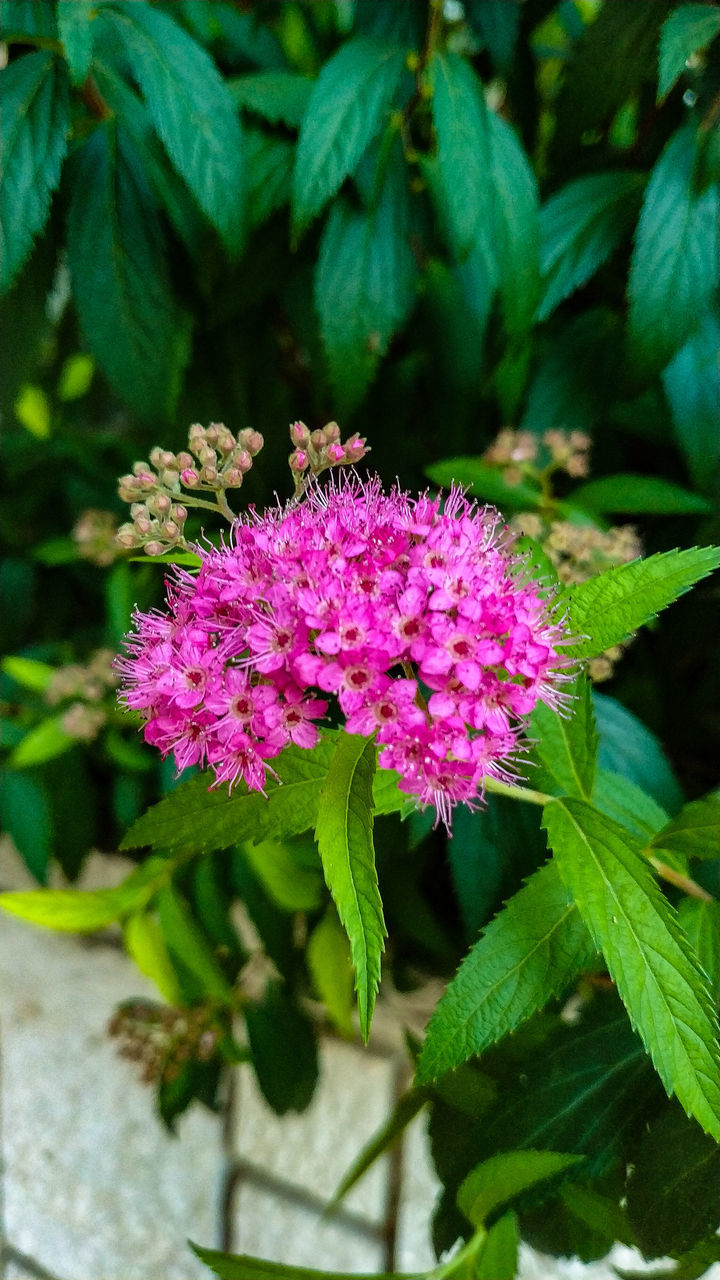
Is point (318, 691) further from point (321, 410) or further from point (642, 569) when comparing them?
point (321, 410)

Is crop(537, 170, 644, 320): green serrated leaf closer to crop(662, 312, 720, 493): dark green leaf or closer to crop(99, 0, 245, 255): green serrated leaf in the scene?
crop(662, 312, 720, 493): dark green leaf

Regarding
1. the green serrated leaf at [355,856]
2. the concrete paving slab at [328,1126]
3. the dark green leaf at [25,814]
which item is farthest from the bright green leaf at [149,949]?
the green serrated leaf at [355,856]

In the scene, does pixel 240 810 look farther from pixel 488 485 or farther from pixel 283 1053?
pixel 283 1053

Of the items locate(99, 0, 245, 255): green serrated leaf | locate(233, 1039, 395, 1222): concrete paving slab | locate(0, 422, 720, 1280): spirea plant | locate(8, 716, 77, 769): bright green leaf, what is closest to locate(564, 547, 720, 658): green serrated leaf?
locate(0, 422, 720, 1280): spirea plant

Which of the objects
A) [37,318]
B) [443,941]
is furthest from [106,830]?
[37,318]

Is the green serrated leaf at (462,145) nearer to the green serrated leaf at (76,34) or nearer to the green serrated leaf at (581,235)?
the green serrated leaf at (581,235)

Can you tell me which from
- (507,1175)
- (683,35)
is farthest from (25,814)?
(683,35)
